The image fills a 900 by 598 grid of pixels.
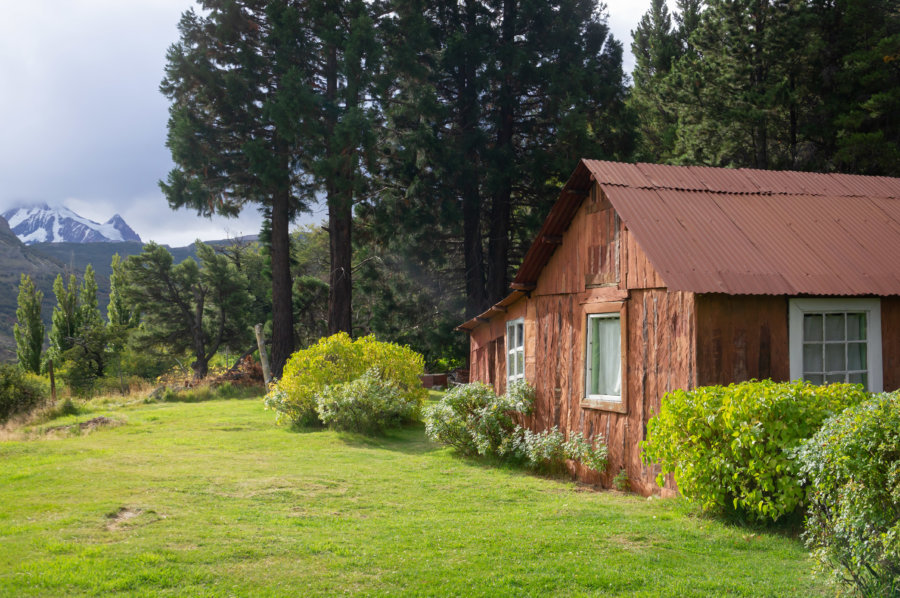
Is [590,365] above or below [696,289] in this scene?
below

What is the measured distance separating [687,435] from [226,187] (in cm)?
2093

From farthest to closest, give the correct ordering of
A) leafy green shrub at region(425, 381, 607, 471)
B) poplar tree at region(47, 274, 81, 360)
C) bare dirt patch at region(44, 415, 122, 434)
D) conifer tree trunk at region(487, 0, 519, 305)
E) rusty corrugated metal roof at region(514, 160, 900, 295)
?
poplar tree at region(47, 274, 81, 360)
conifer tree trunk at region(487, 0, 519, 305)
bare dirt patch at region(44, 415, 122, 434)
leafy green shrub at region(425, 381, 607, 471)
rusty corrugated metal roof at region(514, 160, 900, 295)

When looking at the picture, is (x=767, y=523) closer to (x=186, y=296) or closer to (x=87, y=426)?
(x=87, y=426)

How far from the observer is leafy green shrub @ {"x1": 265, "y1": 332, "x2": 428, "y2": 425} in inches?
641

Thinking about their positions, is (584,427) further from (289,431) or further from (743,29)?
(743,29)

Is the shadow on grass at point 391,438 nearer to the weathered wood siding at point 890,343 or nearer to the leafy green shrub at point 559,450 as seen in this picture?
the leafy green shrub at point 559,450

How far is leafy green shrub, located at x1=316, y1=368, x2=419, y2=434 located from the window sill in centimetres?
587

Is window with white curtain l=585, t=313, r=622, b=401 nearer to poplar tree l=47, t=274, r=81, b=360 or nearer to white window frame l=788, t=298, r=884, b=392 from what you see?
white window frame l=788, t=298, r=884, b=392

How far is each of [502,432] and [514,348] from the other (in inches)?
75.8

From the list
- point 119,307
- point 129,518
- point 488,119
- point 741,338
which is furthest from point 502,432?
point 119,307

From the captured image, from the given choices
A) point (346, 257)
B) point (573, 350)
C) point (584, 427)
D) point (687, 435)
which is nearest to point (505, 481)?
point (584, 427)

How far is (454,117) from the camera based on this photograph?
26438mm

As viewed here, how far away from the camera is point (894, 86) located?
69.6 ft

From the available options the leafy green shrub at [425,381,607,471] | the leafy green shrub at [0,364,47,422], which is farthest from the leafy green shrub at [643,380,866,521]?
the leafy green shrub at [0,364,47,422]
